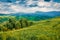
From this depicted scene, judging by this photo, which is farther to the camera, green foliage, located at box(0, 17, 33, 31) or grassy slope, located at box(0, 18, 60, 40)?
green foliage, located at box(0, 17, 33, 31)

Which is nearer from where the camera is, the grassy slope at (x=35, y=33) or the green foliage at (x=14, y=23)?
the grassy slope at (x=35, y=33)

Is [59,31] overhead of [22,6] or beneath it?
beneath

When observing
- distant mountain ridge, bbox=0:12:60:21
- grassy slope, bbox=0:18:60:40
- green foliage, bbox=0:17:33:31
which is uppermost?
distant mountain ridge, bbox=0:12:60:21

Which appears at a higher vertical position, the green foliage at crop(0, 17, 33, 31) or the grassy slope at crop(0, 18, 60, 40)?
the green foliage at crop(0, 17, 33, 31)

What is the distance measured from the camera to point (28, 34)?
3279 mm

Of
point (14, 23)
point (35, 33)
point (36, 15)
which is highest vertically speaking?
point (36, 15)

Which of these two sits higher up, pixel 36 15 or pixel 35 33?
pixel 36 15

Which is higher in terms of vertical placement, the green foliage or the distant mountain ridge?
the distant mountain ridge

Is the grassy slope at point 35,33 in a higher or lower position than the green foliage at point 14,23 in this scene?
lower

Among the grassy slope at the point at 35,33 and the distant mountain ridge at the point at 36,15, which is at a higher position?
the distant mountain ridge at the point at 36,15

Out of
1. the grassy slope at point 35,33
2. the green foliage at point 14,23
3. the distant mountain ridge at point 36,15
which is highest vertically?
the distant mountain ridge at point 36,15

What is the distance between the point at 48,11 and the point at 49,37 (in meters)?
0.53

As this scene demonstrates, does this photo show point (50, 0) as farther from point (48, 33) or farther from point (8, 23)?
point (8, 23)

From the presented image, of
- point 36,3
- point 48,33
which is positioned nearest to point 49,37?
point 48,33
